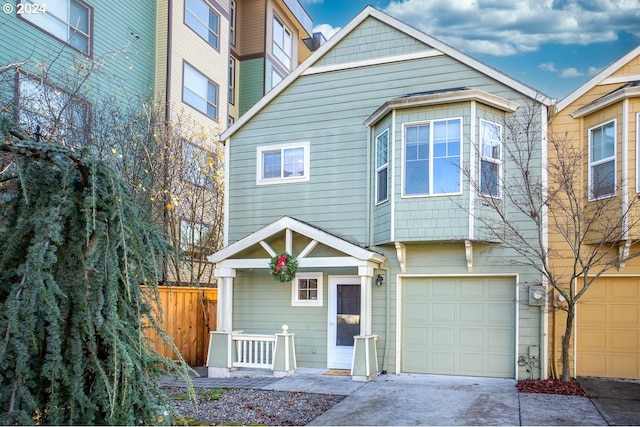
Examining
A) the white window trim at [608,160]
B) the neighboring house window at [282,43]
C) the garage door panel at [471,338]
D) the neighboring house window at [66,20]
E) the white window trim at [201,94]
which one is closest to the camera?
the white window trim at [608,160]

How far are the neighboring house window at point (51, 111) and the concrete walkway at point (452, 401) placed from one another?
5.42 meters

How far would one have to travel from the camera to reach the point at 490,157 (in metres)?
9.87

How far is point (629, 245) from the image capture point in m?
8.88

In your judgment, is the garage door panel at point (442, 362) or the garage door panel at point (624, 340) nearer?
the garage door panel at point (624, 340)

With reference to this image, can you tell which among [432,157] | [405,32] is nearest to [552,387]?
[432,157]

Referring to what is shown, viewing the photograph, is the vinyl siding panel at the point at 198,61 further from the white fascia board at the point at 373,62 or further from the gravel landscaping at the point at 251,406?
the gravel landscaping at the point at 251,406

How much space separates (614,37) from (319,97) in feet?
33.8

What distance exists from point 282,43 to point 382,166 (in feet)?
44.9

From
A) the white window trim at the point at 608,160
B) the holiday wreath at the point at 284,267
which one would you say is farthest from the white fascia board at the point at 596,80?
the holiday wreath at the point at 284,267

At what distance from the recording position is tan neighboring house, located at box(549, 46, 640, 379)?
914 centimetres

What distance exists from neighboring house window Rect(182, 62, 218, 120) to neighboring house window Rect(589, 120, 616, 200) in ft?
37.2

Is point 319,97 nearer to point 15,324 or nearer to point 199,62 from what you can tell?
point 199,62

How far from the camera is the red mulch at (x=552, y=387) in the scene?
327 inches

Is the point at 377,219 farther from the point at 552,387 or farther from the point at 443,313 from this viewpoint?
the point at 552,387
